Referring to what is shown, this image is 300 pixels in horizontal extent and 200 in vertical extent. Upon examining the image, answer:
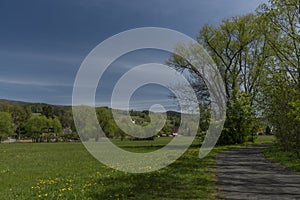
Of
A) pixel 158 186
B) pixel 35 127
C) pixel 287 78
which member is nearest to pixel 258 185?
pixel 158 186

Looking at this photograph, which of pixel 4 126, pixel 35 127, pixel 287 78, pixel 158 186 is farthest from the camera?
pixel 35 127

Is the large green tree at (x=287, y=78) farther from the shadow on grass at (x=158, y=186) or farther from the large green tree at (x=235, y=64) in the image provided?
the large green tree at (x=235, y=64)

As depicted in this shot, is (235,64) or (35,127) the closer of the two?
(235,64)

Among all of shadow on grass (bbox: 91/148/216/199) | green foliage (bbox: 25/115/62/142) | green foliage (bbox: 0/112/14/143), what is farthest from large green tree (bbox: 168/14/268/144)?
green foliage (bbox: 25/115/62/142)

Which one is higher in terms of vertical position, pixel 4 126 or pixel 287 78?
pixel 287 78

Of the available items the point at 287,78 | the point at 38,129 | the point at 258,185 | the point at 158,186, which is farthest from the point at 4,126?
the point at 258,185

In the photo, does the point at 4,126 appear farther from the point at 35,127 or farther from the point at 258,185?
the point at 258,185

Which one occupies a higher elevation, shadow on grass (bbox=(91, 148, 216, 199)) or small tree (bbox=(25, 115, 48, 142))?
small tree (bbox=(25, 115, 48, 142))

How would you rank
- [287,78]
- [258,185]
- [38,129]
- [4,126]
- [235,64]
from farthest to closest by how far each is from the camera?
1. [38,129]
2. [4,126]
3. [235,64]
4. [287,78]
5. [258,185]

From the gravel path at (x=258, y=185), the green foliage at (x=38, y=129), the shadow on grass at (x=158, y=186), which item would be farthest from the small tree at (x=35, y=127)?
the gravel path at (x=258, y=185)

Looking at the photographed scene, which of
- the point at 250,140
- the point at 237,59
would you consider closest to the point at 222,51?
the point at 237,59

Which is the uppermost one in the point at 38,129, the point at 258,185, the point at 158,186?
the point at 38,129

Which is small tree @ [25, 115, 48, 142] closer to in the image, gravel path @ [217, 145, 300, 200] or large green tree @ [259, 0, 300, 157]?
large green tree @ [259, 0, 300, 157]

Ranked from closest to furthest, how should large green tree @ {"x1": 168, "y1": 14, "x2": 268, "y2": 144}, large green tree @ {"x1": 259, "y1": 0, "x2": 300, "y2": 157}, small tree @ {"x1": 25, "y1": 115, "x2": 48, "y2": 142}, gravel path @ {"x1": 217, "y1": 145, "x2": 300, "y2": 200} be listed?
gravel path @ {"x1": 217, "y1": 145, "x2": 300, "y2": 200}
large green tree @ {"x1": 259, "y1": 0, "x2": 300, "y2": 157}
large green tree @ {"x1": 168, "y1": 14, "x2": 268, "y2": 144}
small tree @ {"x1": 25, "y1": 115, "x2": 48, "y2": 142}
